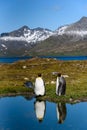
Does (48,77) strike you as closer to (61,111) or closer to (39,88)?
(39,88)

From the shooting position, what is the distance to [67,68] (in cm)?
6456

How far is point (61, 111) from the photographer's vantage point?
27.8 m

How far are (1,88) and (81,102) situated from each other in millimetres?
11020

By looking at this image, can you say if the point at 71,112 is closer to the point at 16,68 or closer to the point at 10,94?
the point at 10,94

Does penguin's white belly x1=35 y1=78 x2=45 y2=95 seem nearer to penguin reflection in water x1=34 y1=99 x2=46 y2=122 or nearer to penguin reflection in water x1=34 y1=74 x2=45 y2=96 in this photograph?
penguin reflection in water x1=34 y1=74 x2=45 y2=96

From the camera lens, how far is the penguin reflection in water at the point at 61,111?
2497 cm

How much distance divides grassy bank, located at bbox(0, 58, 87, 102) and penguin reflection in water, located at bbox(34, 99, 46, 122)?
4.97 ft

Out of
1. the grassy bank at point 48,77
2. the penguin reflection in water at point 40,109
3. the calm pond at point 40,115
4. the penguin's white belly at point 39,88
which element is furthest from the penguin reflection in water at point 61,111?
the penguin's white belly at point 39,88

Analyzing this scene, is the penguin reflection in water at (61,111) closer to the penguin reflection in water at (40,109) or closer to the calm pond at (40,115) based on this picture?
the calm pond at (40,115)

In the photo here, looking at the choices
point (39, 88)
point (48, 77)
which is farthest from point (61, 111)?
point (48, 77)

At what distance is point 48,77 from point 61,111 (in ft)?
79.5

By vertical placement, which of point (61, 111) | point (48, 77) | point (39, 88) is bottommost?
point (48, 77)

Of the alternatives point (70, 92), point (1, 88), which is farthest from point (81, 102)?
point (1, 88)

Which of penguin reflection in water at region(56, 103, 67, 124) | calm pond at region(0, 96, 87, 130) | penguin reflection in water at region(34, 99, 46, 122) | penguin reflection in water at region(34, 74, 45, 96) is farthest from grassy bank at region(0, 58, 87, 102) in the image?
calm pond at region(0, 96, 87, 130)
